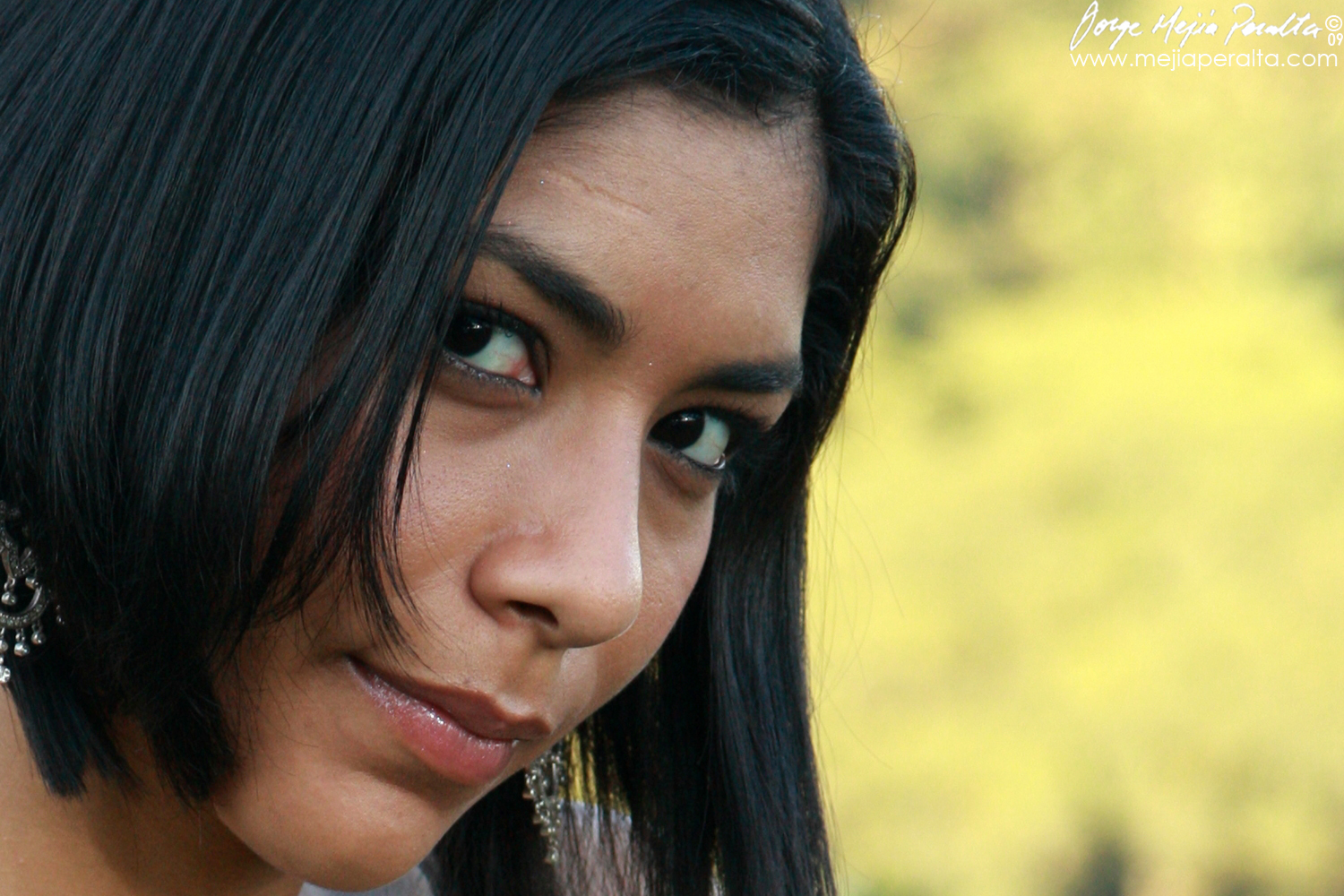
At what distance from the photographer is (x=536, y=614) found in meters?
1.38

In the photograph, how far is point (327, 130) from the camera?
131 cm

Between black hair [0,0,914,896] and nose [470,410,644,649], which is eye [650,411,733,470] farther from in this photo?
black hair [0,0,914,896]

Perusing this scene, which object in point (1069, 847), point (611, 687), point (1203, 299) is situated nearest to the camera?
point (611, 687)

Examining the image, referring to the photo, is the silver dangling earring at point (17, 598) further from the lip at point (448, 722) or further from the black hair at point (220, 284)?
the lip at point (448, 722)

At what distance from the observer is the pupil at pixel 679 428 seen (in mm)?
1631

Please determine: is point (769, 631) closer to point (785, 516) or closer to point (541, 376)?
point (785, 516)

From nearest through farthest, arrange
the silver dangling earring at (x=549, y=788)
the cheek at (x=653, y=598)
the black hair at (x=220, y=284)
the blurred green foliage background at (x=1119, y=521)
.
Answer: the black hair at (x=220, y=284), the cheek at (x=653, y=598), the silver dangling earring at (x=549, y=788), the blurred green foliage background at (x=1119, y=521)

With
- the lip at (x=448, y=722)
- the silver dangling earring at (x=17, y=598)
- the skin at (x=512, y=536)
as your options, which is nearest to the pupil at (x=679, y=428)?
the skin at (x=512, y=536)

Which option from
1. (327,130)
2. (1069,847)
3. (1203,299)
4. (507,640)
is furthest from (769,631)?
(1203,299)

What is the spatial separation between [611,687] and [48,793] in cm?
56

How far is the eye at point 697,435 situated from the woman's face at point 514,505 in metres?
0.16

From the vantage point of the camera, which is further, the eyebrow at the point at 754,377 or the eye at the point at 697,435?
the eye at the point at 697,435

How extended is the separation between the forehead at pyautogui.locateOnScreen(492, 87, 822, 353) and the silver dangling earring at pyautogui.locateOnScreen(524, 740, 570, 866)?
0.72m

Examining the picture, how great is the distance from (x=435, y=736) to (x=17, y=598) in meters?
0.40
